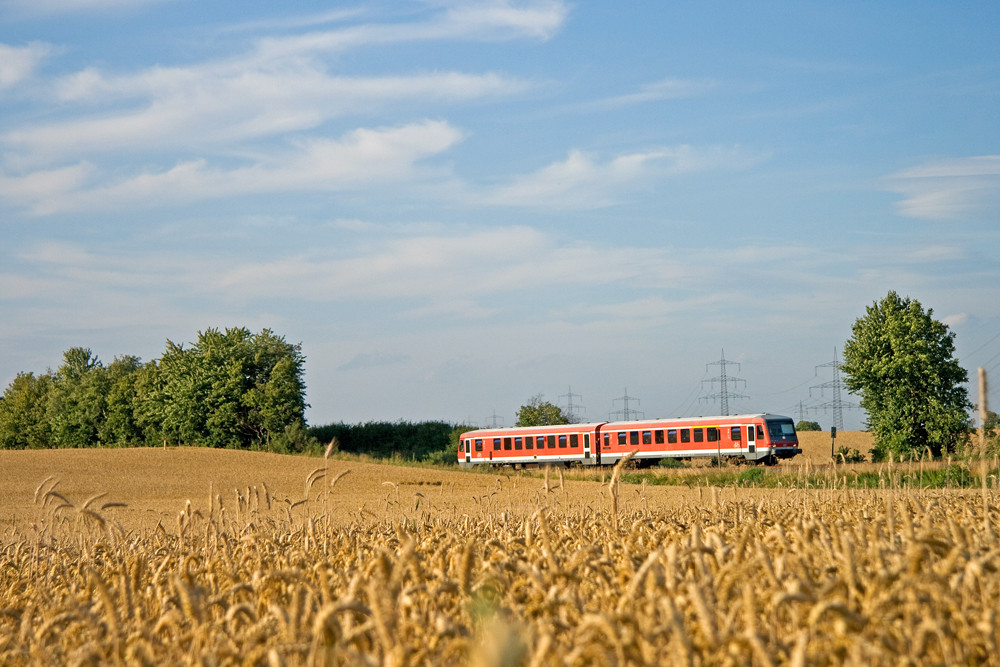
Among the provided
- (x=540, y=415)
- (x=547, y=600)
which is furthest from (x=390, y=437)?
(x=547, y=600)

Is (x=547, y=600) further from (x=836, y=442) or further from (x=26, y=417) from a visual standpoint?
(x=26, y=417)

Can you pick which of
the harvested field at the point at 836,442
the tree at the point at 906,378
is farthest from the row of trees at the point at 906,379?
the harvested field at the point at 836,442

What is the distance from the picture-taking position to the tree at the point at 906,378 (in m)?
60.1

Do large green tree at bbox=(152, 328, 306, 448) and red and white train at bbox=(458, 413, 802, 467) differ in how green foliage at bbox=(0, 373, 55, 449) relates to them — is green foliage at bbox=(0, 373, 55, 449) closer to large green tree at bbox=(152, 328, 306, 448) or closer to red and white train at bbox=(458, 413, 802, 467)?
large green tree at bbox=(152, 328, 306, 448)

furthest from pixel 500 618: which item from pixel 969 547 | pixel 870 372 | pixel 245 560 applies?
pixel 870 372

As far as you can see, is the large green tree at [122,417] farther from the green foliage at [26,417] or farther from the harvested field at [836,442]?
the harvested field at [836,442]

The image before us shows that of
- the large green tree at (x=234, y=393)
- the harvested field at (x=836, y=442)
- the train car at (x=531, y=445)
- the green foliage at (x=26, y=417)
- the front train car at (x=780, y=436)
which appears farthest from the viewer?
the green foliage at (x=26, y=417)

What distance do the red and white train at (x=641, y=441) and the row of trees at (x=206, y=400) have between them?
56.1ft

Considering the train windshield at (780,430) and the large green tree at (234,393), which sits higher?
the large green tree at (234,393)

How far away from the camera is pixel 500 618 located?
4.08 m

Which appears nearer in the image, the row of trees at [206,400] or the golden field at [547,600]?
the golden field at [547,600]

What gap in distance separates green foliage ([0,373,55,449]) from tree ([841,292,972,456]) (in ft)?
265

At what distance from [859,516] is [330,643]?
19.6 feet

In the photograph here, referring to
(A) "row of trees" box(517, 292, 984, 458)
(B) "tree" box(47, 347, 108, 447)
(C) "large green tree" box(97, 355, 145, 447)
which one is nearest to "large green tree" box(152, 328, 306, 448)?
(C) "large green tree" box(97, 355, 145, 447)
